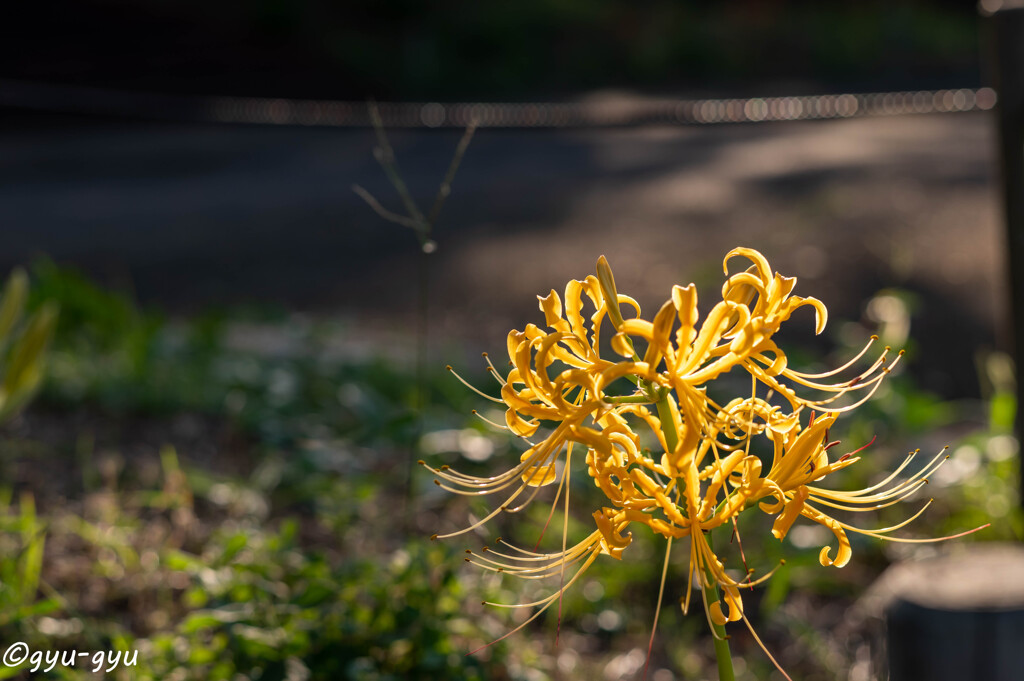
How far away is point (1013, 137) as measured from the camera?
2205 millimetres

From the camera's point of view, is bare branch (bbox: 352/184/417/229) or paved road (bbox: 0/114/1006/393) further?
paved road (bbox: 0/114/1006/393)

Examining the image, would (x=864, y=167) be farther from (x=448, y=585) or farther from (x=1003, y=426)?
(x=448, y=585)

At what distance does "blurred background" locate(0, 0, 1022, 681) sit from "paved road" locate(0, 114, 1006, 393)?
0.04 metres

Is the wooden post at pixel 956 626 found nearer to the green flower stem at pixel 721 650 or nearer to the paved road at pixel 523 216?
the green flower stem at pixel 721 650

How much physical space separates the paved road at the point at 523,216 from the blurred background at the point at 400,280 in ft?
0.14

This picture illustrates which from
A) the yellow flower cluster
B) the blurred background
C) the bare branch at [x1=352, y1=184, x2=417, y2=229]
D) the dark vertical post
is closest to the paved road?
the blurred background

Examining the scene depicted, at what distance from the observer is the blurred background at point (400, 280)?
172 cm

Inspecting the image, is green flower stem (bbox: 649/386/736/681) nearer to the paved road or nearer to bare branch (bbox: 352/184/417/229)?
bare branch (bbox: 352/184/417/229)

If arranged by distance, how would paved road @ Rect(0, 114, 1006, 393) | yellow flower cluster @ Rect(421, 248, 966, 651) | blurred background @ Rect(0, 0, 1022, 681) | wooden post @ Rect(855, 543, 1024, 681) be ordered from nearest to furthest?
yellow flower cluster @ Rect(421, 248, 966, 651)
wooden post @ Rect(855, 543, 1024, 681)
blurred background @ Rect(0, 0, 1022, 681)
paved road @ Rect(0, 114, 1006, 393)

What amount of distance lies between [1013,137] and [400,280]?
13.3 ft

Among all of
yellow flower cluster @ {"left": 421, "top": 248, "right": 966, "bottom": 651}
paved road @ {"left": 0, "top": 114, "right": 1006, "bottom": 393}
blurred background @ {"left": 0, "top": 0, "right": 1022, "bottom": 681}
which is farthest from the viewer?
paved road @ {"left": 0, "top": 114, "right": 1006, "bottom": 393}

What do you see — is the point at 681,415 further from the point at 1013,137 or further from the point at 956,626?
the point at 1013,137

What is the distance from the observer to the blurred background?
67.7 inches

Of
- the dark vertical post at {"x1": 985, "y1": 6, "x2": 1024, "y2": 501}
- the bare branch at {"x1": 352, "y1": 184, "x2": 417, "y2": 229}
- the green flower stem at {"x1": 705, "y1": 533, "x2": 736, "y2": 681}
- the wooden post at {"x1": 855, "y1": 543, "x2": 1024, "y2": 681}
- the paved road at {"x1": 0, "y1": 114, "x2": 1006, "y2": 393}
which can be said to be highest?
the paved road at {"x1": 0, "y1": 114, "x2": 1006, "y2": 393}
